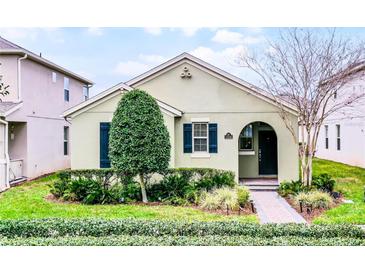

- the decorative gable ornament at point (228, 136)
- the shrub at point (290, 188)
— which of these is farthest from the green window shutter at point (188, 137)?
the shrub at point (290, 188)

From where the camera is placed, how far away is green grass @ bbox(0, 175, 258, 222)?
8820 mm

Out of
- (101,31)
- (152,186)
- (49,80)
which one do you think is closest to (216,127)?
(152,186)

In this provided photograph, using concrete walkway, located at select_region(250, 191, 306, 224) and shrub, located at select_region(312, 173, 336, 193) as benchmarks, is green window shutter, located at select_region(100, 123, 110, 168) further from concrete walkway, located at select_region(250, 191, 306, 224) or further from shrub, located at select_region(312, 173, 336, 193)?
shrub, located at select_region(312, 173, 336, 193)

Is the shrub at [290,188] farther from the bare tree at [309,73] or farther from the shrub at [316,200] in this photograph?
the shrub at [316,200]

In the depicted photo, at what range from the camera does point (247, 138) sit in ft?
41.4

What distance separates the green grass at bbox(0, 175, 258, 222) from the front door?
3.47m

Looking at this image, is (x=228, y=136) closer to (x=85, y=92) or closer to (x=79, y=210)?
(x=85, y=92)

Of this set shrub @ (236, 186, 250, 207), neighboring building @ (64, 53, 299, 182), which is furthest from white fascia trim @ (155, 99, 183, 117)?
shrub @ (236, 186, 250, 207)

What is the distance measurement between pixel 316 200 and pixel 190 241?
3.66 m

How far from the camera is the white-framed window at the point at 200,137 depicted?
11953 mm

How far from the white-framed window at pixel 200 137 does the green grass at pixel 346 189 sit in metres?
3.20

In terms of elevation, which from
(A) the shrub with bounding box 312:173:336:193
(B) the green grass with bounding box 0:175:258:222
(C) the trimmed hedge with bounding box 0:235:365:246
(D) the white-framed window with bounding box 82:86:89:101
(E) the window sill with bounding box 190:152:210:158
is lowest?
(C) the trimmed hedge with bounding box 0:235:365:246

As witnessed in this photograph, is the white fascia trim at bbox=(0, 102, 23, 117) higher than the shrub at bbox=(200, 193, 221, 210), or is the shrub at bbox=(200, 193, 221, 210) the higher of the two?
the white fascia trim at bbox=(0, 102, 23, 117)
